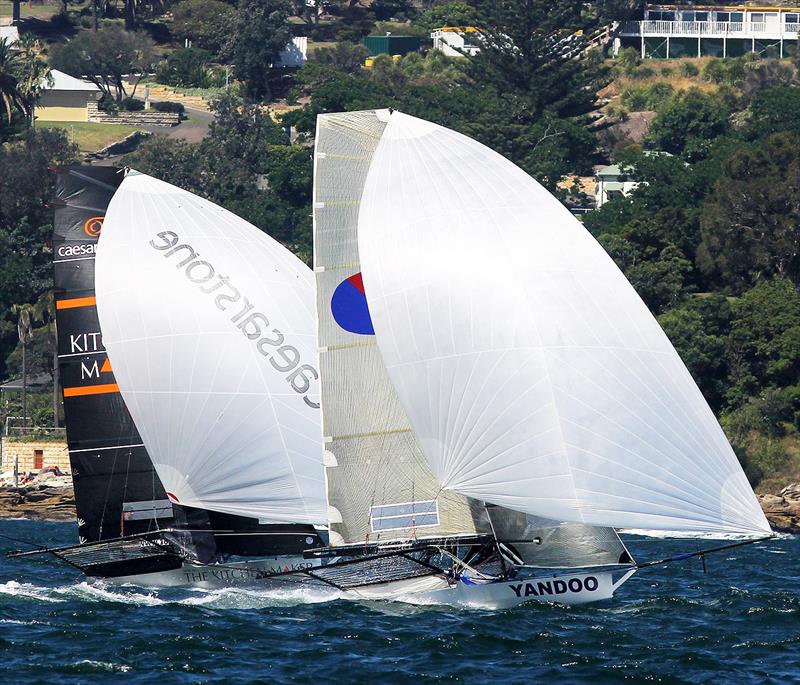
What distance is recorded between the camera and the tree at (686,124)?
309ft

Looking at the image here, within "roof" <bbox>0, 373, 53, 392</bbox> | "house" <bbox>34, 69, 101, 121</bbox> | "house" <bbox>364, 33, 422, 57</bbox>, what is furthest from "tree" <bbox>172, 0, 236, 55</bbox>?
"roof" <bbox>0, 373, 53, 392</bbox>

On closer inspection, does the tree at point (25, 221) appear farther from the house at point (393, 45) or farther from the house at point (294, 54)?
the house at point (393, 45)

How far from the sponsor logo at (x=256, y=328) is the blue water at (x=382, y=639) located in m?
3.29

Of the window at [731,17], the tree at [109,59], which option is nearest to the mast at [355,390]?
the window at [731,17]

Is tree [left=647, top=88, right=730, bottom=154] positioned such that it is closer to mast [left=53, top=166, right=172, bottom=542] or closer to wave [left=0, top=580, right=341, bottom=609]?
mast [left=53, top=166, right=172, bottom=542]

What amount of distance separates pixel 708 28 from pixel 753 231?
55.2 m

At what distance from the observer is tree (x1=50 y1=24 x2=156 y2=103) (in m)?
118

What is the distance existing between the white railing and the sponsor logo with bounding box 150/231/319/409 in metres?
91.0

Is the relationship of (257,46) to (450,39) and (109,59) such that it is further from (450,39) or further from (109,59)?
(450,39)

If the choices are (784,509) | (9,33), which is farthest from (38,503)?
(9,33)

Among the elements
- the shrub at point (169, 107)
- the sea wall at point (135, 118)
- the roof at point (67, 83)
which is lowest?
the sea wall at point (135, 118)

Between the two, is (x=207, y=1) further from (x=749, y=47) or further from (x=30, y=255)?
(x=30, y=255)

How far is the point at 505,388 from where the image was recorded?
2427 centimetres

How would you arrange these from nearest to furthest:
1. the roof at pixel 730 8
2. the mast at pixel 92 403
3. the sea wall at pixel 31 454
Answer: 1. the mast at pixel 92 403
2. the sea wall at pixel 31 454
3. the roof at pixel 730 8
